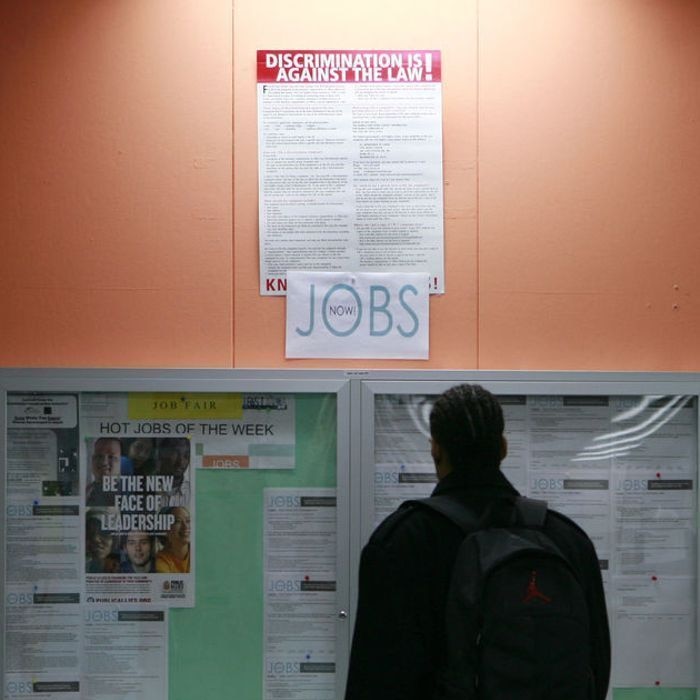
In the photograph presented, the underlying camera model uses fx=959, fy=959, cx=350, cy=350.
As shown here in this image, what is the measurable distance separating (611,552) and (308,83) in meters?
1.75

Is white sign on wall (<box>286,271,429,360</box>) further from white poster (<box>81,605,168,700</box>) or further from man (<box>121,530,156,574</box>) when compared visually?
white poster (<box>81,605,168,700</box>)

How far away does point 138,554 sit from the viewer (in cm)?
296

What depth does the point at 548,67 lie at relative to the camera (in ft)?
10.0

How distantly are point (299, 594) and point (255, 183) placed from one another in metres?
1.29

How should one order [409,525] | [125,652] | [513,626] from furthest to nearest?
1. [125,652]
2. [409,525]
3. [513,626]

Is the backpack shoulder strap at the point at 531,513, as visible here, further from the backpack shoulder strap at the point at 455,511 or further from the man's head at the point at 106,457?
the man's head at the point at 106,457

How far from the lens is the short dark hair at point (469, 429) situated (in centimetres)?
207

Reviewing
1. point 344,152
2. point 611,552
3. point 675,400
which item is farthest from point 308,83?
point 611,552

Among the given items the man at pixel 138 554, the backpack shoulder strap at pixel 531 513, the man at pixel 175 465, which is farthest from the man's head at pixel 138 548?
the backpack shoulder strap at pixel 531 513

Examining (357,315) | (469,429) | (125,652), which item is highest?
(357,315)

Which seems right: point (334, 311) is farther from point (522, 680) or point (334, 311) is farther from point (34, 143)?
point (522, 680)

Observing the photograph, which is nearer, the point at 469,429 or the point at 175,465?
the point at 469,429

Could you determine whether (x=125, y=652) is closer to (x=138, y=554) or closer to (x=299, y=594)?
(x=138, y=554)

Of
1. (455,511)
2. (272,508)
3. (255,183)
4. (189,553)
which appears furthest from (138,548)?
(455,511)
